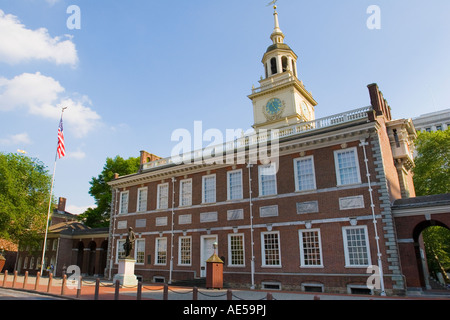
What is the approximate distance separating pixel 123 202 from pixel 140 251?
555cm

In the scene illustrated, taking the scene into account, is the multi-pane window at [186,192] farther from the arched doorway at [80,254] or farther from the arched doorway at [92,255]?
the arched doorway at [80,254]

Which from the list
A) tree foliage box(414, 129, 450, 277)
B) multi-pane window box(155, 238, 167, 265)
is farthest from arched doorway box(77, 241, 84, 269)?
tree foliage box(414, 129, 450, 277)

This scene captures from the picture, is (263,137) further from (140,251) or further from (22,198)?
(22,198)

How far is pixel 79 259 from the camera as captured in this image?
37.9m

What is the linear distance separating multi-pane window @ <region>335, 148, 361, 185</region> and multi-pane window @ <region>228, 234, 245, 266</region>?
7930 mm

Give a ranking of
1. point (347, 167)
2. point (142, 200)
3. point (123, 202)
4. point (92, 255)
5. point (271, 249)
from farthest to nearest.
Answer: point (92, 255) < point (123, 202) < point (142, 200) < point (271, 249) < point (347, 167)

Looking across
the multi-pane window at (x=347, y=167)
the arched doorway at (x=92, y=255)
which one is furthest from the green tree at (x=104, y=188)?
the multi-pane window at (x=347, y=167)

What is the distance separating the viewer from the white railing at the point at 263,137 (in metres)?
21.8

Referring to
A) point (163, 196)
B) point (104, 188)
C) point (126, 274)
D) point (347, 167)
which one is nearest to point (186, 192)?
point (163, 196)

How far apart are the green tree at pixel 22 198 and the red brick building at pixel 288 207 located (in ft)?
36.6

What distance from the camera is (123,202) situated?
32219 millimetres

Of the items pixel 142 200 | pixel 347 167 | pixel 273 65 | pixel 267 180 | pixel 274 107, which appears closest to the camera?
pixel 347 167
